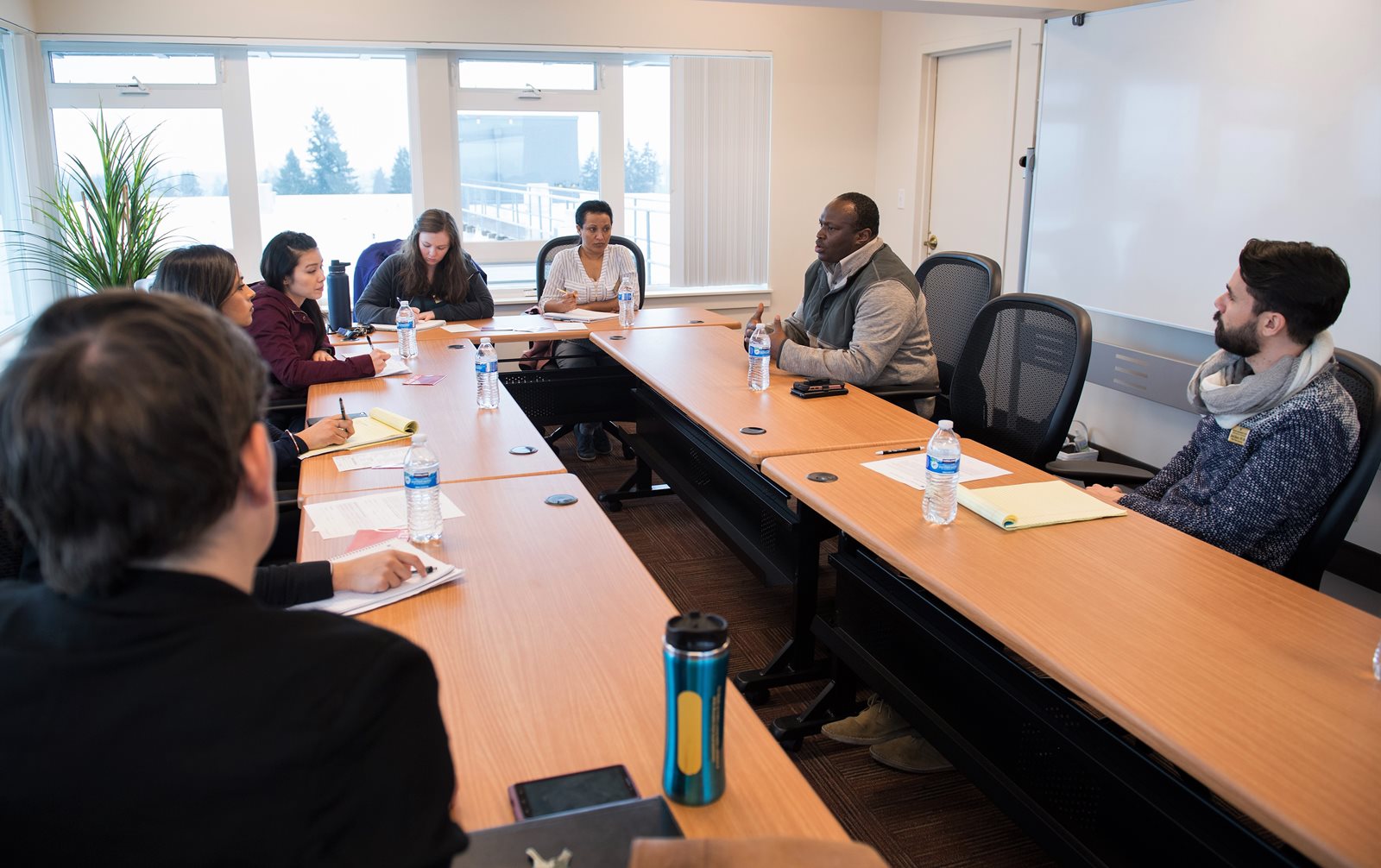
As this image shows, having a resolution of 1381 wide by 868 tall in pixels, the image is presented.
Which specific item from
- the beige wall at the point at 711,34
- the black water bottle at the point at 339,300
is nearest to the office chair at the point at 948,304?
the black water bottle at the point at 339,300

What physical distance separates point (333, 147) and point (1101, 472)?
16.8ft

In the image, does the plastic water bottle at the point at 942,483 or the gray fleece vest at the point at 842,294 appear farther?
the gray fleece vest at the point at 842,294

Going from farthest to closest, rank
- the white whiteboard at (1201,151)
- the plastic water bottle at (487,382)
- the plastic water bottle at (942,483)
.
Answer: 1. the white whiteboard at (1201,151)
2. the plastic water bottle at (487,382)
3. the plastic water bottle at (942,483)

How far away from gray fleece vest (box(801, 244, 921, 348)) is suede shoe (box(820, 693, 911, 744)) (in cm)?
146

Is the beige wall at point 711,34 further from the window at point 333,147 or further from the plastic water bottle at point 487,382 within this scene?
the plastic water bottle at point 487,382

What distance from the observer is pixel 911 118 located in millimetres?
6543

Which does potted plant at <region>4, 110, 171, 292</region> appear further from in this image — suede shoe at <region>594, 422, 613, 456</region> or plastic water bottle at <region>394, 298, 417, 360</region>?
suede shoe at <region>594, 422, 613, 456</region>

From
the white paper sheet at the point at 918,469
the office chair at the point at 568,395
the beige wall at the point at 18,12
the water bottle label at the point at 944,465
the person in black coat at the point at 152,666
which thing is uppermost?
the beige wall at the point at 18,12

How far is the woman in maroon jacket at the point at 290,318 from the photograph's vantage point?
11.1 feet

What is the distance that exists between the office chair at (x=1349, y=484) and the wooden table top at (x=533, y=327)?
2.86 metres

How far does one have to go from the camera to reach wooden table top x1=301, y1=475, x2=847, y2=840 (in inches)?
48.2

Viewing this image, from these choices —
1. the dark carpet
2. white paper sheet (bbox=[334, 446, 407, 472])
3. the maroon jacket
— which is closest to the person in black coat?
the dark carpet

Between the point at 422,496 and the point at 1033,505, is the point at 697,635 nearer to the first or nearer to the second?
the point at 422,496

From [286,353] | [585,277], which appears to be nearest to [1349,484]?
[286,353]
